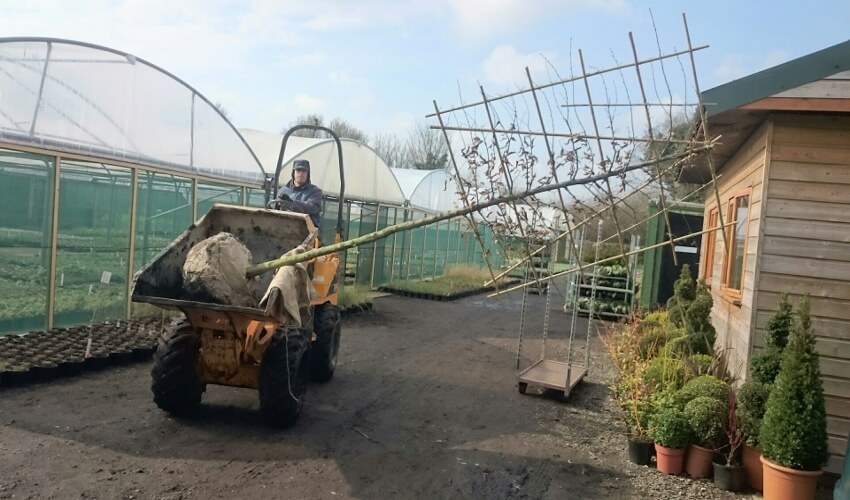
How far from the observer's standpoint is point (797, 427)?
487cm

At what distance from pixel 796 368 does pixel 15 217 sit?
8.20 metres

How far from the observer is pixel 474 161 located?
5023 millimetres

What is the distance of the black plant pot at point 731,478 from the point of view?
5445 millimetres

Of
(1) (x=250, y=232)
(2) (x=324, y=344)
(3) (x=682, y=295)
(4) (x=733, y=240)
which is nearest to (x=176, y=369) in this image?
(1) (x=250, y=232)

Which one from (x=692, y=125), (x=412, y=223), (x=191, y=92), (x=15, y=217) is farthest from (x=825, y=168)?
(x=191, y=92)

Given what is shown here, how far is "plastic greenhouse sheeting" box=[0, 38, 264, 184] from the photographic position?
8.12m

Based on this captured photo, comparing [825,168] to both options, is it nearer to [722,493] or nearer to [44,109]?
[722,493]

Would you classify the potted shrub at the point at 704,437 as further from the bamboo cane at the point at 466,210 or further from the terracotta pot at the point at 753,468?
the bamboo cane at the point at 466,210

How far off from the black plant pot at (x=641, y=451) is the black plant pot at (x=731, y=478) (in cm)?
63

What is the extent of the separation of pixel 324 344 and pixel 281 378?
201 cm

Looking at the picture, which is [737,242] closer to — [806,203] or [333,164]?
[806,203]

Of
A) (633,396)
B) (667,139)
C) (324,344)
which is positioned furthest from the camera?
(324,344)

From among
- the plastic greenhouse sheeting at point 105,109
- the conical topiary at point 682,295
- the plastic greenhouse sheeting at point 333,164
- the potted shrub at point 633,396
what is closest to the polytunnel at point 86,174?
the plastic greenhouse sheeting at point 105,109

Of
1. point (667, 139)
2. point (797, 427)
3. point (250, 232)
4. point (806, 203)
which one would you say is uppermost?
point (667, 139)
